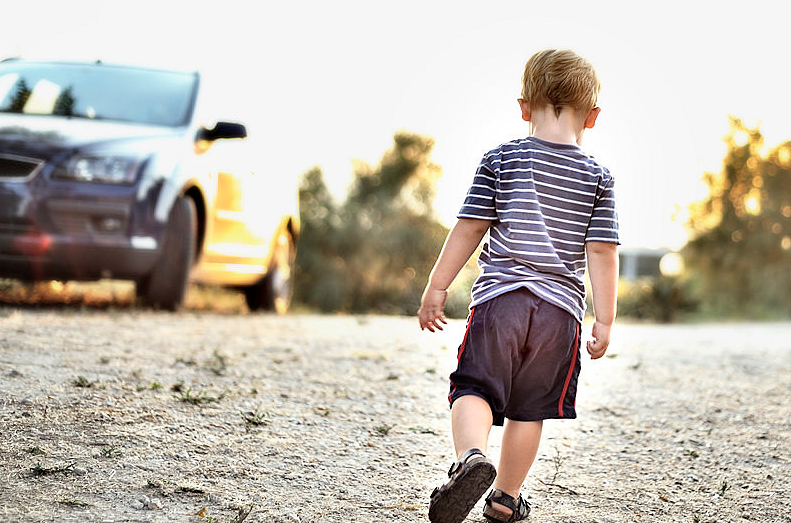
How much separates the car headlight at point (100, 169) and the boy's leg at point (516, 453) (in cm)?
457

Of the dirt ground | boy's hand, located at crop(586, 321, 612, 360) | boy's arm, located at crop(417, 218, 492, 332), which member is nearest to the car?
the dirt ground

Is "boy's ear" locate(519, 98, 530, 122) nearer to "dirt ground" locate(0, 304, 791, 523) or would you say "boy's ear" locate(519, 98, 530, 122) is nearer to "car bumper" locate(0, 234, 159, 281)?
"dirt ground" locate(0, 304, 791, 523)

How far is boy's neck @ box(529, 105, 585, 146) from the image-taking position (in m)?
3.07

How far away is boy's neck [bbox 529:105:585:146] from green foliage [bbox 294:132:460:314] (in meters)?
27.6

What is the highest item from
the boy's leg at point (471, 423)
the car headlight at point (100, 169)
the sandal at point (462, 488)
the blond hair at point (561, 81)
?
the blond hair at point (561, 81)

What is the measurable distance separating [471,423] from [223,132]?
17.6 ft

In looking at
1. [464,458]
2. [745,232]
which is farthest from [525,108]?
[745,232]

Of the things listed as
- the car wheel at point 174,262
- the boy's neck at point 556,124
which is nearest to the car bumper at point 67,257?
the car wheel at point 174,262

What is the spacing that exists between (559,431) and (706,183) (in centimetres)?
1867

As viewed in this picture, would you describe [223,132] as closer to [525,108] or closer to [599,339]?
[525,108]

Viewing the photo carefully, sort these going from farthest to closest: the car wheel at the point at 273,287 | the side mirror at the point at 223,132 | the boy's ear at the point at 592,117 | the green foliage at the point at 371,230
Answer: the green foliage at the point at 371,230 → the car wheel at the point at 273,287 → the side mirror at the point at 223,132 → the boy's ear at the point at 592,117

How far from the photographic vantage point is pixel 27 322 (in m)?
6.14

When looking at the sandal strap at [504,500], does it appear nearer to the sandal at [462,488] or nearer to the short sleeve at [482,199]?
the sandal at [462,488]

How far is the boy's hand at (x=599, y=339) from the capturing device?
303cm
